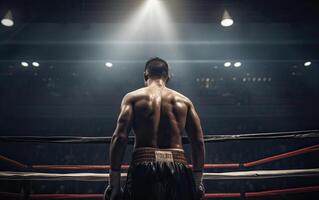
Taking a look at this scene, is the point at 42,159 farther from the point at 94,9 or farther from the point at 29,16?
the point at 94,9

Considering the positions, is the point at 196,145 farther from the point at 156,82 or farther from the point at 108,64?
the point at 108,64

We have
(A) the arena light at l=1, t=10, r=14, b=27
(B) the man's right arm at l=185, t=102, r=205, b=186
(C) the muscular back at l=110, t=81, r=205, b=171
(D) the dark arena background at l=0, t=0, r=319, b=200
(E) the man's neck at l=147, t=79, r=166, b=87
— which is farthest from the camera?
(D) the dark arena background at l=0, t=0, r=319, b=200

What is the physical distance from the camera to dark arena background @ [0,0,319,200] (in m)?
5.68

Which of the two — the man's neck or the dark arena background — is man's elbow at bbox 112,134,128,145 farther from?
the dark arena background

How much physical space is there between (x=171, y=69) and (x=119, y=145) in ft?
23.8

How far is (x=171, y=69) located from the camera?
899 centimetres

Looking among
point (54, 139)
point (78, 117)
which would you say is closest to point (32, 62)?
point (78, 117)

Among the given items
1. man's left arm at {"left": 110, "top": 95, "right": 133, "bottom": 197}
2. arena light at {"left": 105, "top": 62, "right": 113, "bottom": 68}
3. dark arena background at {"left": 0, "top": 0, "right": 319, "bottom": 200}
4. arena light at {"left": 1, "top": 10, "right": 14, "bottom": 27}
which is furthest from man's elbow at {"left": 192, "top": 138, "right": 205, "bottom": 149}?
arena light at {"left": 105, "top": 62, "right": 113, "bottom": 68}

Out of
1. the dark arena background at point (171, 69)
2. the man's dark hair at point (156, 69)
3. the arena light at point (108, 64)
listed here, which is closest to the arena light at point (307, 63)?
the dark arena background at point (171, 69)

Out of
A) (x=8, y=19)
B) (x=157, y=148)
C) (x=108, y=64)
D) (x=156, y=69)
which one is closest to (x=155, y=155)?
(x=157, y=148)

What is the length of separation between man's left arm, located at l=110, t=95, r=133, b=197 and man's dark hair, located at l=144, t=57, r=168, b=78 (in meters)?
0.44

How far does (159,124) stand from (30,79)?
861 cm

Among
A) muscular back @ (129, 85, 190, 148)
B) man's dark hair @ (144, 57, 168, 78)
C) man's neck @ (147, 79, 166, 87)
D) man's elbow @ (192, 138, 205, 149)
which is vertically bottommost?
man's elbow @ (192, 138, 205, 149)

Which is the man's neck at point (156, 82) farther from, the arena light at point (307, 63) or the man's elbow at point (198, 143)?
the arena light at point (307, 63)
